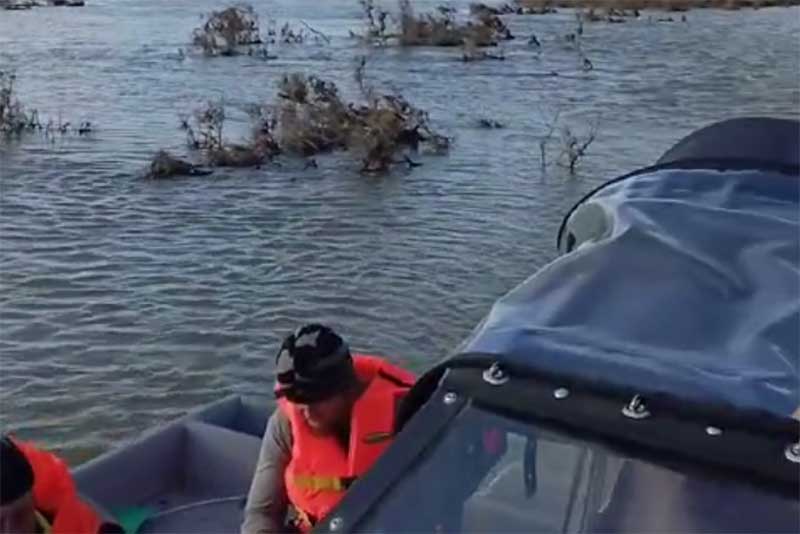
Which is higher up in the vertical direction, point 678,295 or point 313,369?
point 678,295

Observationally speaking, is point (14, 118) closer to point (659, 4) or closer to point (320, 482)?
point (320, 482)

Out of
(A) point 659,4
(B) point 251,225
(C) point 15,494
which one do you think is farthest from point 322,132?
(A) point 659,4

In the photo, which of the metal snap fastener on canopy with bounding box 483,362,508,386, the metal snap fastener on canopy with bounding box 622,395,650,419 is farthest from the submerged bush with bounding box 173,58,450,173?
the metal snap fastener on canopy with bounding box 622,395,650,419

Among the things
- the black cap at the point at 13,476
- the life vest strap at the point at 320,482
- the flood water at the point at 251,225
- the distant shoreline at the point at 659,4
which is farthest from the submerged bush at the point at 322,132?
the distant shoreline at the point at 659,4

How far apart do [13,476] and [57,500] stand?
0.37m

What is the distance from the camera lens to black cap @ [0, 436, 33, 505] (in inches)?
132

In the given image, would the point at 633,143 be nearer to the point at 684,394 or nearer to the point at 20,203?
the point at 20,203

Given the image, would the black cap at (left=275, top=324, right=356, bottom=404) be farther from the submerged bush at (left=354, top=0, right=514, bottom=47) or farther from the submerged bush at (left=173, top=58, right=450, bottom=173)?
the submerged bush at (left=354, top=0, right=514, bottom=47)

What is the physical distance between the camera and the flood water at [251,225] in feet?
28.6

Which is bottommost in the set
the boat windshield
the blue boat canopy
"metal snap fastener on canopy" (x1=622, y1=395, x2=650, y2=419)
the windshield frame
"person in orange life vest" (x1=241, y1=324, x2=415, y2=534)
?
"person in orange life vest" (x1=241, y1=324, x2=415, y2=534)

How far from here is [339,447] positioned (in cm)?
350

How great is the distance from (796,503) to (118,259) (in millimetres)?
9620

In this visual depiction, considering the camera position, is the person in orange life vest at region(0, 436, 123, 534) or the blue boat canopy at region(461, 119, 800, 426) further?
the person in orange life vest at region(0, 436, 123, 534)

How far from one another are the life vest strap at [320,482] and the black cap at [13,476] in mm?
721
